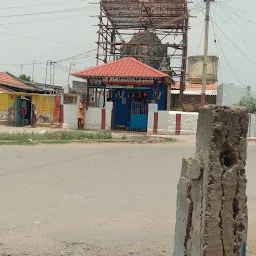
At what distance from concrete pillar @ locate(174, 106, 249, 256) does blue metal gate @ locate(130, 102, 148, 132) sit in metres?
23.7

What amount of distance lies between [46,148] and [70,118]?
1072cm

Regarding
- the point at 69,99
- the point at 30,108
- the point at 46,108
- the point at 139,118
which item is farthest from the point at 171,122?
→ the point at 30,108

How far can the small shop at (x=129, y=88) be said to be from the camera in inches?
1039

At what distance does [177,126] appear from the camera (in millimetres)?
25609

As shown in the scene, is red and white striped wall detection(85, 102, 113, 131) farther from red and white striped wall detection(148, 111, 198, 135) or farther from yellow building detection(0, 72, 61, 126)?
red and white striped wall detection(148, 111, 198, 135)

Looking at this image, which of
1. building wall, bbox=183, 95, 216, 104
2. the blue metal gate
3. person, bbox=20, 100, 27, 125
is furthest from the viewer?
building wall, bbox=183, 95, 216, 104

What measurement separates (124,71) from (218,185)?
79.1 ft

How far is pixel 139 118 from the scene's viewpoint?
27.3 meters

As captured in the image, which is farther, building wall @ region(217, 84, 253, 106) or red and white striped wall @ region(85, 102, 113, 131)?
building wall @ region(217, 84, 253, 106)

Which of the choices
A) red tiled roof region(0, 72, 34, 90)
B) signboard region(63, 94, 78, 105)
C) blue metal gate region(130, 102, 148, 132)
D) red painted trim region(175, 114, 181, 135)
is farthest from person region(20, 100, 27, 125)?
red painted trim region(175, 114, 181, 135)

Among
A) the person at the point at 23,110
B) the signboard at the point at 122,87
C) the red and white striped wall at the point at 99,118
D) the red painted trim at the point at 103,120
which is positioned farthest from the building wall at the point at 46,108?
the red painted trim at the point at 103,120

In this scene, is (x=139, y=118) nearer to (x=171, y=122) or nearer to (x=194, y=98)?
(x=171, y=122)

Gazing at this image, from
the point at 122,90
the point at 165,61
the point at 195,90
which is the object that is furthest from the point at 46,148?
the point at 195,90

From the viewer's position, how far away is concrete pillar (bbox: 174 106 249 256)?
10.3 feet
